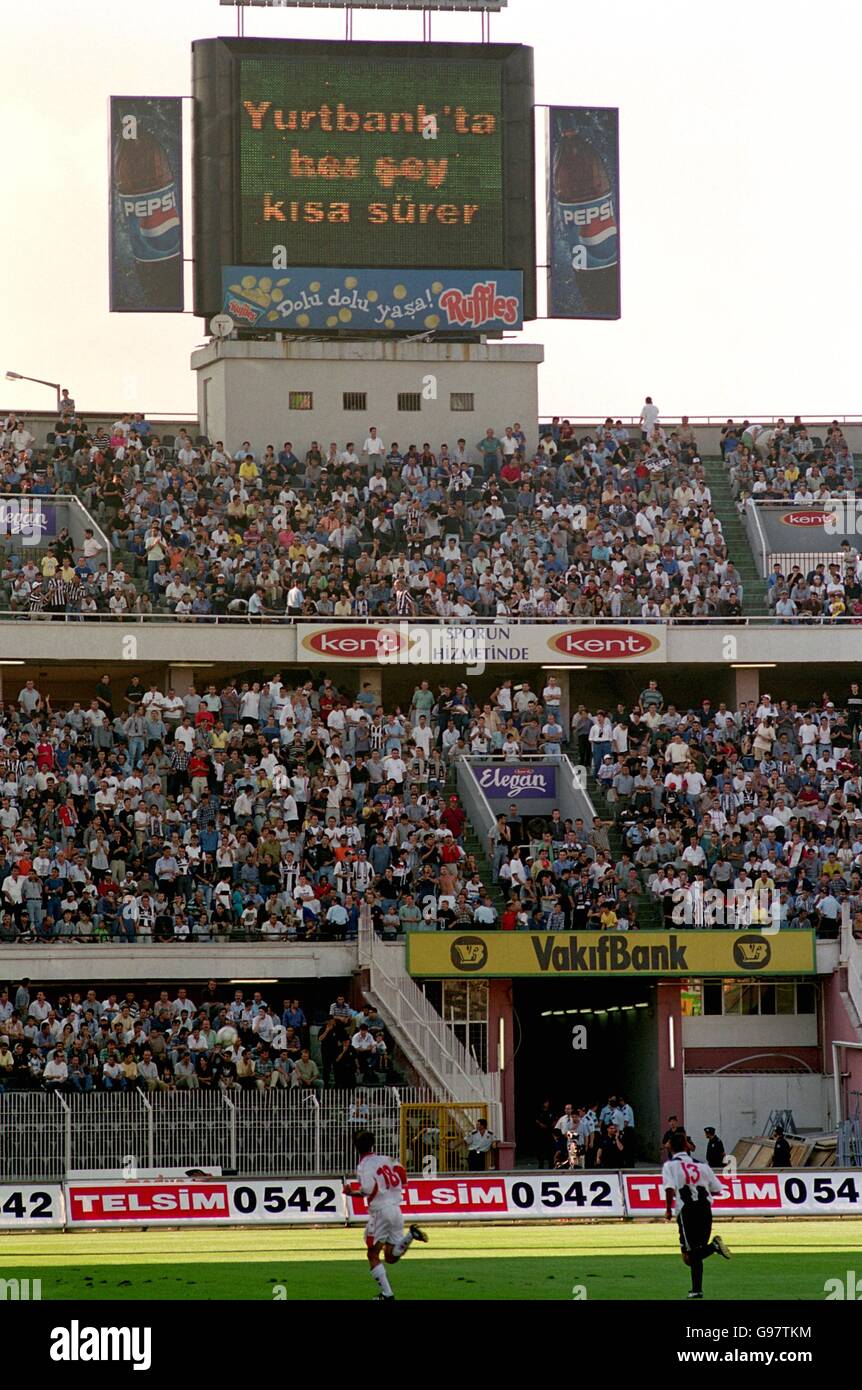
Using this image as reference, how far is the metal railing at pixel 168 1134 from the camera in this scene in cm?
3331

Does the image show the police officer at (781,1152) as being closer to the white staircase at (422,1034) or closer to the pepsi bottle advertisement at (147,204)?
the white staircase at (422,1034)

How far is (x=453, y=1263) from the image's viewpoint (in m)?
24.9

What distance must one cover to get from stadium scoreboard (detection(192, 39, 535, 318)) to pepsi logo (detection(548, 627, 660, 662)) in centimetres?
901

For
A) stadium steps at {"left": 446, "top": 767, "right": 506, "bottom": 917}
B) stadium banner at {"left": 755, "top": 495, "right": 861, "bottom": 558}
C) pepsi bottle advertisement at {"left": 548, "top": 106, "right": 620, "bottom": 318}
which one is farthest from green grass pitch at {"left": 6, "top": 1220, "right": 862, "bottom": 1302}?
pepsi bottle advertisement at {"left": 548, "top": 106, "right": 620, "bottom": 318}

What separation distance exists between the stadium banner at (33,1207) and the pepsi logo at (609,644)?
20.8 m

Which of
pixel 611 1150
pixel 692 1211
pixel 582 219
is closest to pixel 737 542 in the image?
pixel 582 219

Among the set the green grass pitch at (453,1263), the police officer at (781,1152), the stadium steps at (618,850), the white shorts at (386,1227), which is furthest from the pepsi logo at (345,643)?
the white shorts at (386,1227)

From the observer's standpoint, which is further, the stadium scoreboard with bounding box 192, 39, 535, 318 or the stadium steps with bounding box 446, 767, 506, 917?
the stadium scoreboard with bounding box 192, 39, 535, 318

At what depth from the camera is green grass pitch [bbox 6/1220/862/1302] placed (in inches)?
866

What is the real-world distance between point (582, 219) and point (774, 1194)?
27.1 m

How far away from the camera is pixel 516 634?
46594mm

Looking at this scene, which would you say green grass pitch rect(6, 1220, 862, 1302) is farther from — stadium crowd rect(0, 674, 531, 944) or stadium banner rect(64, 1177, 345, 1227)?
stadium crowd rect(0, 674, 531, 944)
